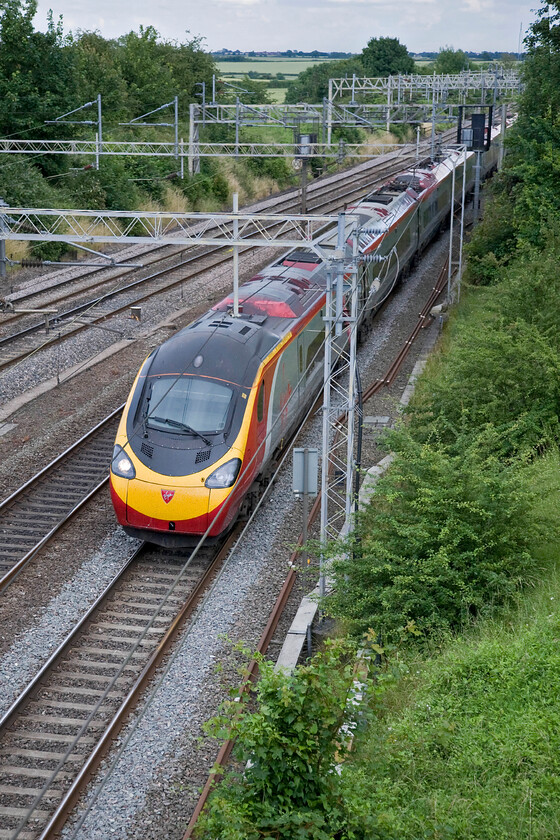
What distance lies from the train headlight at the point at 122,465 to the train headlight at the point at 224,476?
112 cm

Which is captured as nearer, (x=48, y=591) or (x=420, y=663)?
(x=420, y=663)

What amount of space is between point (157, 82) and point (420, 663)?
172 feet

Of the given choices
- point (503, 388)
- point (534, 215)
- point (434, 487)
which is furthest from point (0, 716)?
point (534, 215)

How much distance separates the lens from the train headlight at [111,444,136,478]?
43.9 feet

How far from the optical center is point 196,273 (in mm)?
31875

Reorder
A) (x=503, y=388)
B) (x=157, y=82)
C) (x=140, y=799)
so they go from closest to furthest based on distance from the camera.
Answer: (x=140, y=799), (x=503, y=388), (x=157, y=82)

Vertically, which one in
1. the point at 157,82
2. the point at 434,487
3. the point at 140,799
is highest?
the point at 157,82

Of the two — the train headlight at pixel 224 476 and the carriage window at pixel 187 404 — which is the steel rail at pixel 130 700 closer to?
the train headlight at pixel 224 476

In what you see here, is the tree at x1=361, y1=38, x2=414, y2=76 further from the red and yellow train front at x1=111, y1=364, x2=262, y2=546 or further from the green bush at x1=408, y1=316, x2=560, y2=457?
the red and yellow train front at x1=111, y1=364, x2=262, y2=546

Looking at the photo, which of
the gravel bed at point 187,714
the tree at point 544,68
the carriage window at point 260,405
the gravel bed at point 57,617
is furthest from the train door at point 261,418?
the tree at point 544,68

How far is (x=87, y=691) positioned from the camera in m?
10.5

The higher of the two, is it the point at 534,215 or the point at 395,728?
the point at 534,215

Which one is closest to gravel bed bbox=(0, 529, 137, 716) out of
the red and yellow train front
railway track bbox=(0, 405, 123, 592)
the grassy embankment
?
the red and yellow train front

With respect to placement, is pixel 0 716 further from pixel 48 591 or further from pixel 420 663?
pixel 420 663
